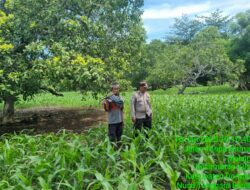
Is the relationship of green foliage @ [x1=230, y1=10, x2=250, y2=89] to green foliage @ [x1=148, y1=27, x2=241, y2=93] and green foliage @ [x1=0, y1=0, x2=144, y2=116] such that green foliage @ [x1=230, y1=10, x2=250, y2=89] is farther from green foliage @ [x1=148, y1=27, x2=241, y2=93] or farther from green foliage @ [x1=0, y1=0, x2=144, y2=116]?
green foliage @ [x1=0, y1=0, x2=144, y2=116]

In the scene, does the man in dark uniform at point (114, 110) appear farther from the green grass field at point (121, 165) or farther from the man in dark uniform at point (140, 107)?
the green grass field at point (121, 165)

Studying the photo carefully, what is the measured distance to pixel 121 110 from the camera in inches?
256

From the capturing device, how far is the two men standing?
249 inches

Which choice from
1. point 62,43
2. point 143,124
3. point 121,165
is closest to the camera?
point 121,165

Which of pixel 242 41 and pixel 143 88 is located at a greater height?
pixel 242 41

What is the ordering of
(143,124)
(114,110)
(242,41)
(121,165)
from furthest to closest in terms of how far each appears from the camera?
(242,41) < (143,124) < (114,110) < (121,165)

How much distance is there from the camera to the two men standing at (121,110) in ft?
20.8

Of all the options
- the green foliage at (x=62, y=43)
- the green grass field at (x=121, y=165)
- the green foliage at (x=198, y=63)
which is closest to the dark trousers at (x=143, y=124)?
the green grass field at (x=121, y=165)

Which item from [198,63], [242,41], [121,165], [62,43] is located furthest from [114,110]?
[242,41]

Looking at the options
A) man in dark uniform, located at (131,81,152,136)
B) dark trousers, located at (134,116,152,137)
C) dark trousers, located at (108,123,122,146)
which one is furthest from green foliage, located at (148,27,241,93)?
dark trousers, located at (108,123,122,146)

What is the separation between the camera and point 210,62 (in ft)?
85.3

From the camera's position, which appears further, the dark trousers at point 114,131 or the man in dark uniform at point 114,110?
the dark trousers at point 114,131

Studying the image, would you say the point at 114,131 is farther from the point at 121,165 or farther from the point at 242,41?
the point at 242,41

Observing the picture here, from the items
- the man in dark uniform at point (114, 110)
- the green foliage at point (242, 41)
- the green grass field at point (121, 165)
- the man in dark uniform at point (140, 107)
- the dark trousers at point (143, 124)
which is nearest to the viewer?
the green grass field at point (121, 165)
